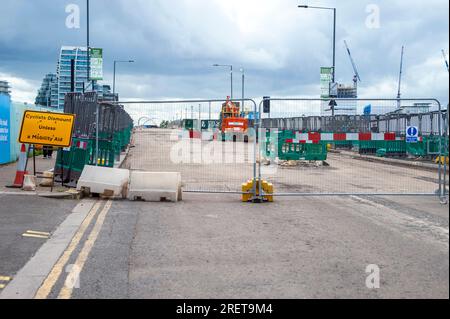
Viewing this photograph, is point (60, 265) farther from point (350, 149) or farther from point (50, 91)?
point (50, 91)

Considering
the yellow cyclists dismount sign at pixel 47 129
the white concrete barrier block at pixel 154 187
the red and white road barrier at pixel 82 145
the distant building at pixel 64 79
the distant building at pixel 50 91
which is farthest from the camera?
the distant building at pixel 50 91

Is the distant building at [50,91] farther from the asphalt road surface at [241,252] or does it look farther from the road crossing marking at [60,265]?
the road crossing marking at [60,265]

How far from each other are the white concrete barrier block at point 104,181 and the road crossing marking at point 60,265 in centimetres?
233

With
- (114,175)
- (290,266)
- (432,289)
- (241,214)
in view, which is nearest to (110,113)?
(114,175)

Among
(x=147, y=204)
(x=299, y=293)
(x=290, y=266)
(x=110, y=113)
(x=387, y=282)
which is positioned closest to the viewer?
(x=299, y=293)

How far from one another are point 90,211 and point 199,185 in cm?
558

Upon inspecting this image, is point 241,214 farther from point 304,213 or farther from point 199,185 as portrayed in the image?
point 199,185

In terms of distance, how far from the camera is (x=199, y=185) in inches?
656

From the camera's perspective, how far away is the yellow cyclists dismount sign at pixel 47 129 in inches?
534

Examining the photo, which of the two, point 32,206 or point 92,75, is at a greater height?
point 92,75

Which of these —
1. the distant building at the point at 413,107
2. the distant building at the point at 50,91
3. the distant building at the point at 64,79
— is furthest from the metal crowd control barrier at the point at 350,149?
the distant building at the point at 50,91

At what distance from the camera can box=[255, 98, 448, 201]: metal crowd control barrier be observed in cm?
1523

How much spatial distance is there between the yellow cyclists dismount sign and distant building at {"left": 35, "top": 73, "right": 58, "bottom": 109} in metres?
96.5

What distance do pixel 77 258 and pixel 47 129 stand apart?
22.6 feet
